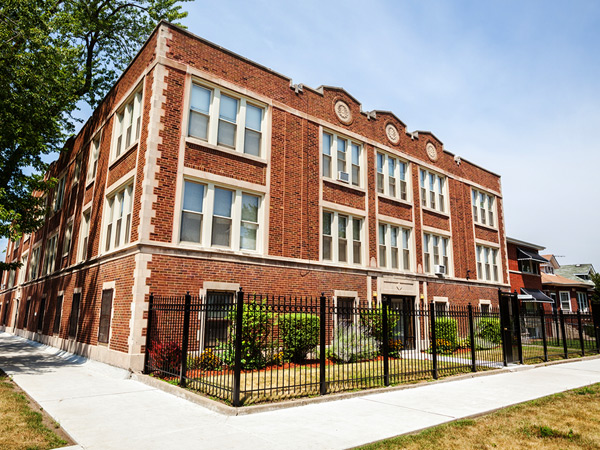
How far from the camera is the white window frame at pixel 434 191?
73.5 ft

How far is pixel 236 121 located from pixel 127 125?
4034 millimetres

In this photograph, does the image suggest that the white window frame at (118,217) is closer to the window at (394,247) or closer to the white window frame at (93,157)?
the white window frame at (93,157)

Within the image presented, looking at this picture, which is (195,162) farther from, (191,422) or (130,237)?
(191,422)

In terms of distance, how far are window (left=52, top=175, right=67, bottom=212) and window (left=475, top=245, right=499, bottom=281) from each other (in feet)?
79.3

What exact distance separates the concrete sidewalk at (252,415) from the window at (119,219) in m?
4.42

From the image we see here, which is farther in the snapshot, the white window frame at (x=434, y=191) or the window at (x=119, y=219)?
the white window frame at (x=434, y=191)

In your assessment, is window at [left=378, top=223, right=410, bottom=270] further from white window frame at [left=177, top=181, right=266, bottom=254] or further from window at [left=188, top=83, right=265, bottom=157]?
window at [left=188, top=83, right=265, bottom=157]

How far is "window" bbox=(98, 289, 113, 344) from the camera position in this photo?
1326 cm

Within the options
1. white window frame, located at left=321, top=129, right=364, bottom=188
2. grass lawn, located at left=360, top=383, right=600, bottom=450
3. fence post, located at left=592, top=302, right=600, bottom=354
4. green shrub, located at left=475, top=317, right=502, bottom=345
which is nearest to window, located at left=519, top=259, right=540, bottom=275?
fence post, located at left=592, top=302, right=600, bottom=354

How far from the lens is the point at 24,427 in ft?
19.6

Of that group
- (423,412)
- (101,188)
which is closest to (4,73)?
(101,188)

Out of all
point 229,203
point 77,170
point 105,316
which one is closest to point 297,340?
point 229,203

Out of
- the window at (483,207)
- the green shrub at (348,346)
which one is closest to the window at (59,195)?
the green shrub at (348,346)

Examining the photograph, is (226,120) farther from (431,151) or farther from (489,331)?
(431,151)
